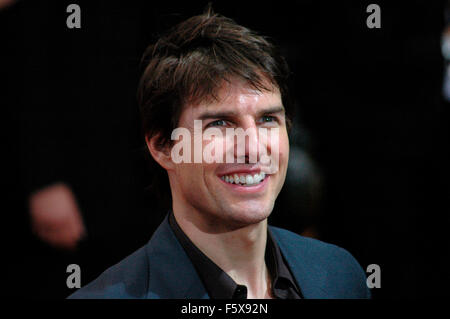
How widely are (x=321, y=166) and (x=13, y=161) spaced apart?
1157mm

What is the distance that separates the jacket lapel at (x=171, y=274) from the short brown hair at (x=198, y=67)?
1.12 ft

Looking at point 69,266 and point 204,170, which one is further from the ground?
point 204,170

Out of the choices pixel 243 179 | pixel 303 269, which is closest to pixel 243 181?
pixel 243 179

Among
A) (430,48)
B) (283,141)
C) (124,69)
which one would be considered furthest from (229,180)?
(430,48)

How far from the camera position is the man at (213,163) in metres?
1.52

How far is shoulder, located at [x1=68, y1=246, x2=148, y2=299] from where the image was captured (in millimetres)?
1495

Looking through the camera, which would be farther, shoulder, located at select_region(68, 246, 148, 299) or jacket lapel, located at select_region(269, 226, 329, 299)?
jacket lapel, located at select_region(269, 226, 329, 299)

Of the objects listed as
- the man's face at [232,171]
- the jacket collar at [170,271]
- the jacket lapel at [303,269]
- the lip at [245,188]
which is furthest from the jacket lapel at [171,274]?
the jacket lapel at [303,269]

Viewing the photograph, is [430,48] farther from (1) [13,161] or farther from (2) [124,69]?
(1) [13,161]

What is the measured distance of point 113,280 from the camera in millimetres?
1549

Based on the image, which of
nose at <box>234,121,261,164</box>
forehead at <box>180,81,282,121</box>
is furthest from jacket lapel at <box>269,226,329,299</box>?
forehead at <box>180,81,282,121</box>

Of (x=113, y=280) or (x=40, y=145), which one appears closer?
(x=113, y=280)

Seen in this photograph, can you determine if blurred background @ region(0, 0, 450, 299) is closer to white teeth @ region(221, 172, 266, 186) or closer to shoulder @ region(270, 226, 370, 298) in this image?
shoulder @ region(270, 226, 370, 298)
